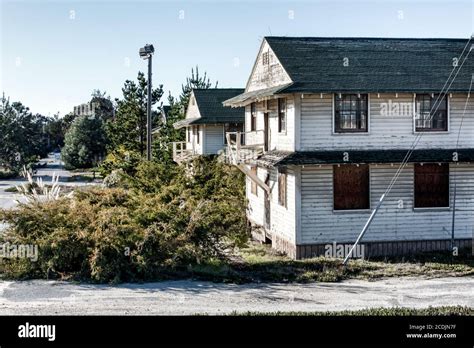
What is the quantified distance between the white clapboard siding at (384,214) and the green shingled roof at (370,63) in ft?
9.48

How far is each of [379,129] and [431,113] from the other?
2.08 metres

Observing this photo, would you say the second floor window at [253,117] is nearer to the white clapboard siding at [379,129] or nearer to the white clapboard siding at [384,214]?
the white clapboard siding at [379,129]

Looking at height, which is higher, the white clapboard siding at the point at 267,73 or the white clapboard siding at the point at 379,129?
the white clapboard siding at the point at 267,73

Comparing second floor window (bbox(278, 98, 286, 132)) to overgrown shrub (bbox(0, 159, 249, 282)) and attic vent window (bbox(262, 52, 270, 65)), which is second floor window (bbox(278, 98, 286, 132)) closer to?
attic vent window (bbox(262, 52, 270, 65))

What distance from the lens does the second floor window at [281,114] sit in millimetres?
22750

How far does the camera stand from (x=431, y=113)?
22.1 meters

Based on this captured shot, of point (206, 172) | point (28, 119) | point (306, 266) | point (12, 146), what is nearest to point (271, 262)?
point (306, 266)

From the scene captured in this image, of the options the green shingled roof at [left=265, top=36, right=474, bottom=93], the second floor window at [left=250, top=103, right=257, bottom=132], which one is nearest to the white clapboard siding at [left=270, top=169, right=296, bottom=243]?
the second floor window at [left=250, top=103, right=257, bottom=132]

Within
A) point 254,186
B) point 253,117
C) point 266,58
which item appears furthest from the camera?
point 254,186

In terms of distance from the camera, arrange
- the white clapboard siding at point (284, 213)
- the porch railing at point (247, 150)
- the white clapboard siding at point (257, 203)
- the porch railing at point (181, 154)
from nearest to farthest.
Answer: the white clapboard siding at point (284, 213), the porch railing at point (247, 150), the white clapboard siding at point (257, 203), the porch railing at point (181, 154)

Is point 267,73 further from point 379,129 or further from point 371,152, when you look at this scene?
point 371,152

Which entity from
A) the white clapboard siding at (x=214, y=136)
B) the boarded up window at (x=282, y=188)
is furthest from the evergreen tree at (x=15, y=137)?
the boarded up window at (x=282, y=188)

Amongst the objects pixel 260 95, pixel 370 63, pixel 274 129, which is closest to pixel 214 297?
pixel 260 95

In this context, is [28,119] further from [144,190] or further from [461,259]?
[461,259]
